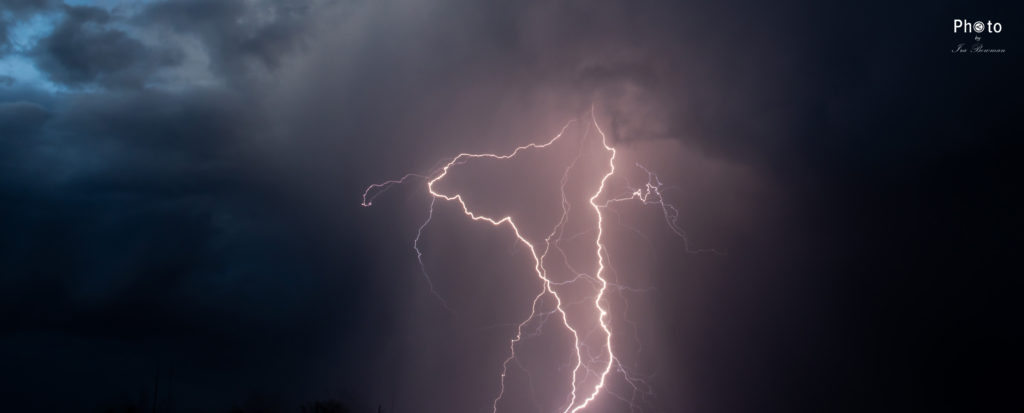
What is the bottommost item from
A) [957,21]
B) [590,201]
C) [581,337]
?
[581,337]

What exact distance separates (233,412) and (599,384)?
68.2 ft

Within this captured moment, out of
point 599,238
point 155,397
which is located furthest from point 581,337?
point 155,397

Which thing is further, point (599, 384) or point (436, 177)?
point (436, 177)

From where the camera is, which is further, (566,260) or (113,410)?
(113,410)

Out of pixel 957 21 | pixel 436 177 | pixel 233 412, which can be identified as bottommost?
pixel 233 412

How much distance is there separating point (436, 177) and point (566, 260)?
5.79m

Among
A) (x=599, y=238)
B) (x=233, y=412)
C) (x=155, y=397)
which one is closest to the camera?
(x=599, y=238)

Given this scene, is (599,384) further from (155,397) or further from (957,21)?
(155,397)

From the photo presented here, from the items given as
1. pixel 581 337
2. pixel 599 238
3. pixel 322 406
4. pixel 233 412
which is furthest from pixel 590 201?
pixel 233 412

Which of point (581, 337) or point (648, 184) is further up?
point (648, 184)

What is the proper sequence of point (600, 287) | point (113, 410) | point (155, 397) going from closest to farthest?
point (600, 287), point (155, 397), point (113, 410)

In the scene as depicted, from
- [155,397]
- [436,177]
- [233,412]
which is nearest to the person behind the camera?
[436,177]

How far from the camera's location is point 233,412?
109 feet

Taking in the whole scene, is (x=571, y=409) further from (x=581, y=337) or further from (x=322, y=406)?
(x=322, y=406)
